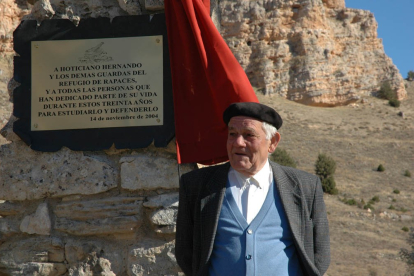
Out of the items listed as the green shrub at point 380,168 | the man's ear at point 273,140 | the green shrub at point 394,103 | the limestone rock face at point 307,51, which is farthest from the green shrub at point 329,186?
the man's ear at point 273,140

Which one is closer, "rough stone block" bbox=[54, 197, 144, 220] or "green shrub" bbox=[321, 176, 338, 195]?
"rough stone block" bbox=[54, 197, 144, 220]

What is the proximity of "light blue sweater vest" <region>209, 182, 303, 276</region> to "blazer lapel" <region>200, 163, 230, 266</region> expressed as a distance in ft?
0.14

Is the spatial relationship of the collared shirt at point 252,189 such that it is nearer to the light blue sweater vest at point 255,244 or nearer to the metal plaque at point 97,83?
the light blue sweater vest at point 255,244

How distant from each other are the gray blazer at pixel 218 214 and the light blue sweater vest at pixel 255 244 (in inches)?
1.8

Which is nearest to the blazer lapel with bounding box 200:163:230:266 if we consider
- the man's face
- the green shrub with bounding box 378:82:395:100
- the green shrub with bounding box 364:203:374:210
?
the man's face

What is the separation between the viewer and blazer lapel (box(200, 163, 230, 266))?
8.12 feet

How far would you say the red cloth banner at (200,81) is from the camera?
3287 millimetres

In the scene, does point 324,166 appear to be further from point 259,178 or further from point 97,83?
point 259,178

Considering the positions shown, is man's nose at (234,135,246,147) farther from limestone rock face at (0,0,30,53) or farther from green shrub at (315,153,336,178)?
green shrub at (315,153,336,178)

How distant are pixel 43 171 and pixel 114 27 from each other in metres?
1.10

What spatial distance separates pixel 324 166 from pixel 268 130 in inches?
1020

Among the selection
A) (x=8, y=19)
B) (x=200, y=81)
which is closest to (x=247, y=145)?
(x=200, y=81)

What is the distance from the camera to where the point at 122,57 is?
3.51 metres

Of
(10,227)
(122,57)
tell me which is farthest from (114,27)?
(10,227)
